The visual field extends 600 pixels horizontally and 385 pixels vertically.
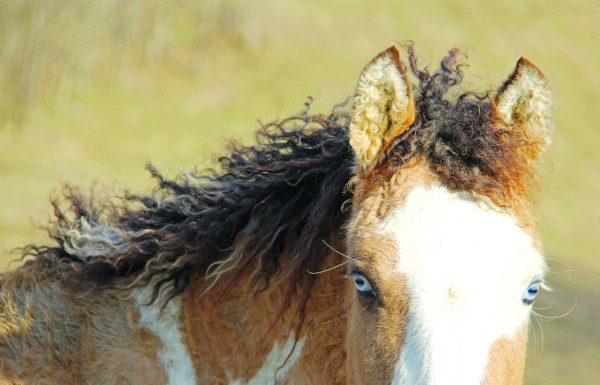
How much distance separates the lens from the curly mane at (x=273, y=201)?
293cm

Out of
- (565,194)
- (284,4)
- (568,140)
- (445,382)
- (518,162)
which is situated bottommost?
(445,382)

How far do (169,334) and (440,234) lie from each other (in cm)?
120

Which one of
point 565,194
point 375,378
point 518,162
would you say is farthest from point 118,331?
point 565,194

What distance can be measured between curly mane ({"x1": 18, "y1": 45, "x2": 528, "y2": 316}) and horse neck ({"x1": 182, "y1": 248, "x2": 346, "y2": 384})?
0.19 ft

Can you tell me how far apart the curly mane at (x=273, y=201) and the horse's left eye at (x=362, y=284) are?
37 cm

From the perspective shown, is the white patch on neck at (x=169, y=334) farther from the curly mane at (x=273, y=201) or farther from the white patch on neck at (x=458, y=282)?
the white patch on neck at (x=458, y=282)

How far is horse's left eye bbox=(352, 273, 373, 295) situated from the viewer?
2.74m

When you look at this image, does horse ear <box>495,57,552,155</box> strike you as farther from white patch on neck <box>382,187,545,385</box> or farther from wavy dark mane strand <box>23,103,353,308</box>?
wavy dark mane strand <box>23,103,353,308</box>

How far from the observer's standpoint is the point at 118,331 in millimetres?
3328

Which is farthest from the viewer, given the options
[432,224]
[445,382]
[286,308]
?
[286,308]

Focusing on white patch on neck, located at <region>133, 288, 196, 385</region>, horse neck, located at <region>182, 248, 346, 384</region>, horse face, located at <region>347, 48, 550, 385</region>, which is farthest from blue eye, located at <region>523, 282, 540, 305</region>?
white patch on neck, located at <region>133, 288, 196, 385</region>

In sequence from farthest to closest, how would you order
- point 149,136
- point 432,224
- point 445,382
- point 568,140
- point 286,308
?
point 568,140 → point 149,136 → point 286,308 → point 432,224 → point 445,382

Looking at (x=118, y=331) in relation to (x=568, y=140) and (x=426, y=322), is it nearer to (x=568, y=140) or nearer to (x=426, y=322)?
(x=426, y=322)

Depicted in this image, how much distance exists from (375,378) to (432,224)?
20.7 inches
